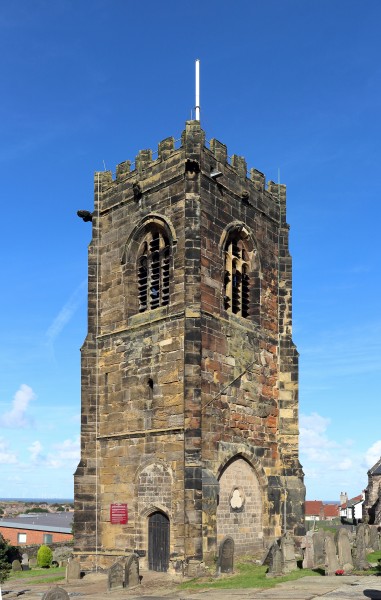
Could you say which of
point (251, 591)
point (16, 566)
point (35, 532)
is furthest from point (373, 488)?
point (251, 591)

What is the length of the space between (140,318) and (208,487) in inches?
255

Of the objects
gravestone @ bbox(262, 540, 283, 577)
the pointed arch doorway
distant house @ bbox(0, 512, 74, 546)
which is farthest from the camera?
distant house @ bbox(0, 512, 74, 546)

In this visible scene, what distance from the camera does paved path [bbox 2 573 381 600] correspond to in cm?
1513

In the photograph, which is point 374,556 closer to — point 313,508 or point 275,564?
point 275,564

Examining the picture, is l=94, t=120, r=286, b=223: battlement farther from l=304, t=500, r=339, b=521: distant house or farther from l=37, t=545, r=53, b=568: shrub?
l=304, t=500, r=339, b=521: distant house

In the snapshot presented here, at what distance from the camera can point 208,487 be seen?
66.6 feet

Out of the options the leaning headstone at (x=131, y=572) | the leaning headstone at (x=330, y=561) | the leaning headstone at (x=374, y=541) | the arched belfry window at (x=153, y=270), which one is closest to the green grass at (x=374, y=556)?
the leaning headstone at (x=374, y=541)

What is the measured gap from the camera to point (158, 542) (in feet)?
68.8

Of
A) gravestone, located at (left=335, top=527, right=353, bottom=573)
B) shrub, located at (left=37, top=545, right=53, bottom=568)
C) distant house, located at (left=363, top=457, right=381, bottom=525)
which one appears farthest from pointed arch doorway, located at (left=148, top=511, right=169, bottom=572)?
distant house, located at (left=363, top=457, right=381, bottom=525)

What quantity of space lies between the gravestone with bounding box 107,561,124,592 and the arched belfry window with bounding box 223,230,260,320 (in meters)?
9.28

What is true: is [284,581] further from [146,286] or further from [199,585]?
[146,286]

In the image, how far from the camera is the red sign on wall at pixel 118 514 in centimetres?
2228

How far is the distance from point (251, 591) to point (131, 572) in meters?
4.16

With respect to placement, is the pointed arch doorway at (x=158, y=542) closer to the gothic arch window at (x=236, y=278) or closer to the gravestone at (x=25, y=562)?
Result: the gothic arch window at (x=236, y=278)
